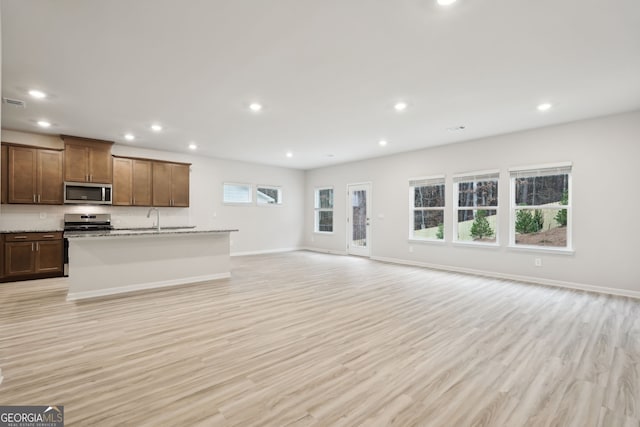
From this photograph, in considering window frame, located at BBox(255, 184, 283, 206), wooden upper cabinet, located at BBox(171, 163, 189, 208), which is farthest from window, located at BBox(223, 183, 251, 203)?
wooden upper cabinet, located at BBox(171, 163, 189, 208)

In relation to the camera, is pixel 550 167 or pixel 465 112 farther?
pixel 550 167

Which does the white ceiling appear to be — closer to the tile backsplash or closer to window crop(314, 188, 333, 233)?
the tile backsplash

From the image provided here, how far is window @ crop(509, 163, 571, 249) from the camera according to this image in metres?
5.01

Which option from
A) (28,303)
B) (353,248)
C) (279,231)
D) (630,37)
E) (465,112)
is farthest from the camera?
(279,231)

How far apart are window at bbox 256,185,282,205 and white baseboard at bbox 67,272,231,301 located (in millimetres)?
3784

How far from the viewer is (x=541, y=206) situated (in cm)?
523

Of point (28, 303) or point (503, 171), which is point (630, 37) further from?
point (28, 303)

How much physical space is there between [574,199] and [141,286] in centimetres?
713

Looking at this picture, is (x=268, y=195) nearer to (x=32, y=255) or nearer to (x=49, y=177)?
(x=49, y=177)

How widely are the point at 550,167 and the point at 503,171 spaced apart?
717 millimetres

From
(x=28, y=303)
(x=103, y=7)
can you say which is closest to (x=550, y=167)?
(x=103, y=7)

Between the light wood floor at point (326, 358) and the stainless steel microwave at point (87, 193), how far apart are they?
6.53 ft

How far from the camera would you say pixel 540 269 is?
5180 mm

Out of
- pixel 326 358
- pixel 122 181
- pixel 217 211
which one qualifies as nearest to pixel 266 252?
pixel 217 211
